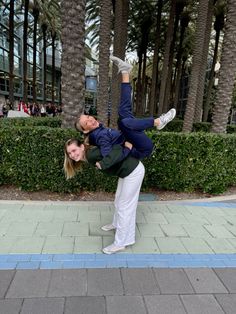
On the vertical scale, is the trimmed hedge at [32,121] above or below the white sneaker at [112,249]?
above

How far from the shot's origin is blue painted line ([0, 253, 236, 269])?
119 inches

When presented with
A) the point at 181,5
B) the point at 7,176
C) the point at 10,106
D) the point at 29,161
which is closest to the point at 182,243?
the point at 29,161

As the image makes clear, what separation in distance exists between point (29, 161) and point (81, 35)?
2.62m

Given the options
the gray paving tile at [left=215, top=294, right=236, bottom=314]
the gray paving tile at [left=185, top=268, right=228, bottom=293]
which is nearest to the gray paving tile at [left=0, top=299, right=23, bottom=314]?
the gray paving tile at [left=185, top=268, right=228, bottom=293]

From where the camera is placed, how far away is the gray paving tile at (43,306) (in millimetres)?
2369

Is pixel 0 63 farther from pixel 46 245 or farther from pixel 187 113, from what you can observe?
pixel 46 245

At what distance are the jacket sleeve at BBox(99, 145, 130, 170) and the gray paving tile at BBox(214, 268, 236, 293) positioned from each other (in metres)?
1.62

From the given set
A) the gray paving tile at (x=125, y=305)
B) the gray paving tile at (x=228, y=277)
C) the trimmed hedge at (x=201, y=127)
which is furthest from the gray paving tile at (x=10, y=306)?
the trimmed hedge at (x=201, y=127)

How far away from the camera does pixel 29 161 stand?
4.87m

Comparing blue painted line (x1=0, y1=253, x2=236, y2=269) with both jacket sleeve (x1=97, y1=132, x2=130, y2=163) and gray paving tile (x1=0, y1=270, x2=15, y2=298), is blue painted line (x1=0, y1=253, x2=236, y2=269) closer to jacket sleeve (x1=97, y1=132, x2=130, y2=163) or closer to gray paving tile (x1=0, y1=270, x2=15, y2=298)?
gray paving tile (x1=0, y1=270, x2=15, y2=298)

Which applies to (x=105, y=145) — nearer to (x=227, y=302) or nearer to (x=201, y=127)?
(x=227, y=302)

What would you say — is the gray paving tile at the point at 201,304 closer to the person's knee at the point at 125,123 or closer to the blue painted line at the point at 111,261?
the blue painted line at the point at 111,261

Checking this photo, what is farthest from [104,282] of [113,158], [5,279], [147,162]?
[147,162]

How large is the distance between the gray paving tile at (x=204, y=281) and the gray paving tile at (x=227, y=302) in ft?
0.23
